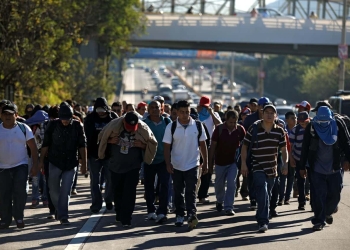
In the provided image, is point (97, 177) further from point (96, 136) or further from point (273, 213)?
point (273, 213)

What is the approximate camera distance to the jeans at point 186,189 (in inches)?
551

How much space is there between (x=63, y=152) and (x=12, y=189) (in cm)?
92

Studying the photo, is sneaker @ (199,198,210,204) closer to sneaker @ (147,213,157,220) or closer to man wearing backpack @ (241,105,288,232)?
sneaker @ (147,213,157,220)

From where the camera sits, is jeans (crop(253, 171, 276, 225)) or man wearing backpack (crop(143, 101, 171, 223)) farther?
man wearing backpack (crop(143, 101, 171, 223))

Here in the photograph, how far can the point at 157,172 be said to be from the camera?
15.1m

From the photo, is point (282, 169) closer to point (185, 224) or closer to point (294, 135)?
point (185, 224)

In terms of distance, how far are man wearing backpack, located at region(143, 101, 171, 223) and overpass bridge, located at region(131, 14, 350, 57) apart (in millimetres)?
43842

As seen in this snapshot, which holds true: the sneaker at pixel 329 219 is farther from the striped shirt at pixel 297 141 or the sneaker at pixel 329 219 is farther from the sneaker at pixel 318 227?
the striped shirt at pixel 297 141

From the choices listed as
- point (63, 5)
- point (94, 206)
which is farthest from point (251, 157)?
point (63, 5)

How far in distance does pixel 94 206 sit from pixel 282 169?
3273 millimetres

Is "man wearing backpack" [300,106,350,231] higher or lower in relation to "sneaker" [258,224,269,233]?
higher

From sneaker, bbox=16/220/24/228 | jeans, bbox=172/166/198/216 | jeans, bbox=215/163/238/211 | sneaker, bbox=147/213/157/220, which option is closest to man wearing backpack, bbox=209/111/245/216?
jeans, bbox=215/163/238/211

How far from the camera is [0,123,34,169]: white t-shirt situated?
13.7m

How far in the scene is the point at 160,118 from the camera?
15359 millimetres
